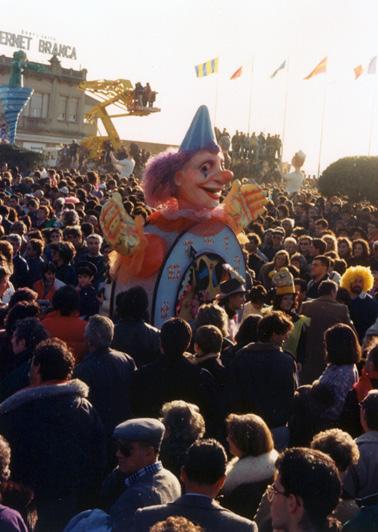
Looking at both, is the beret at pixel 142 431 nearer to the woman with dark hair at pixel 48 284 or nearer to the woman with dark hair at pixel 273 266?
the woman with dark hair at pixel 48 284

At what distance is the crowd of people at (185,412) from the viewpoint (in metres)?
3.71

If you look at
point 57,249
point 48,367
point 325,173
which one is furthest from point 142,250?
point 325,173

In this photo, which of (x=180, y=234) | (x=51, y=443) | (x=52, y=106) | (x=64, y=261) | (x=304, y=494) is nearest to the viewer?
(x=304, y=494)

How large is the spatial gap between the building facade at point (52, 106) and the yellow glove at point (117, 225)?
51.4 m

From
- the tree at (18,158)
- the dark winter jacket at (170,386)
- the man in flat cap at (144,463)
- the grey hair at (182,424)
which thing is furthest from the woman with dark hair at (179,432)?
the tree at (18,158)

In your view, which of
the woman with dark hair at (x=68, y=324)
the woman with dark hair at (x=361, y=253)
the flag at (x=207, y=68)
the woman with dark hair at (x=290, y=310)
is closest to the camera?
the woman with dark hair at (x=68, y=324)

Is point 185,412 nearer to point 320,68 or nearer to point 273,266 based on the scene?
point 273,266

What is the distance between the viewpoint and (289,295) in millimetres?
8008

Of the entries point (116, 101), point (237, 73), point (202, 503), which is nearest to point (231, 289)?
point (202, 503)

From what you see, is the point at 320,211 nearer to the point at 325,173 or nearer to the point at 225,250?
the point at 325,173

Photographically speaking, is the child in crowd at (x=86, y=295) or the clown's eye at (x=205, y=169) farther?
the clown's eye at (x=205, y=169)

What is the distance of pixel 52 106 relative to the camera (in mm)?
62969

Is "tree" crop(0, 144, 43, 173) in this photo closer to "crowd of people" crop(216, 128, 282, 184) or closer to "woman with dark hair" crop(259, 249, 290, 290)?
"crowd of people" crop(216, 128, 282, 184)

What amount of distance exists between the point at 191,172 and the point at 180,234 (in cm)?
71
